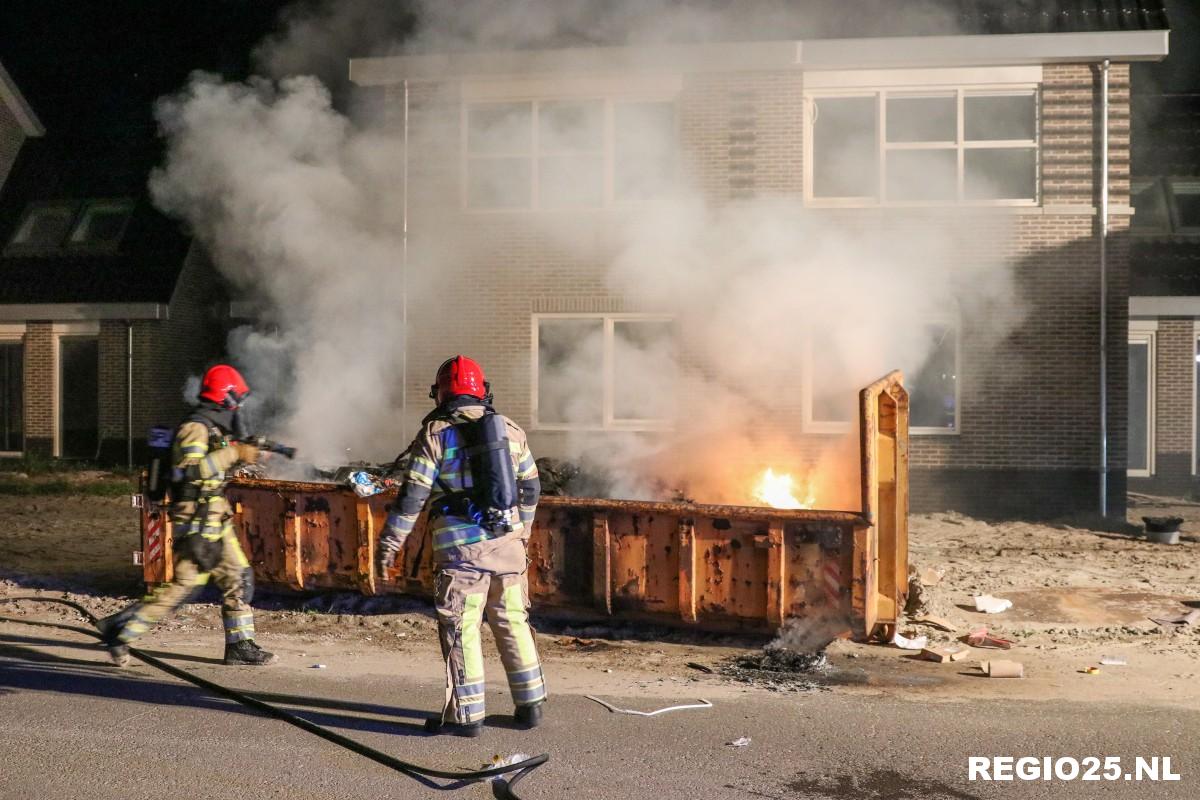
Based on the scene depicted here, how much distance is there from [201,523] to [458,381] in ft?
6.13

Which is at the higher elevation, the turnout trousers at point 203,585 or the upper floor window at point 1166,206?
the upper floor window at point 1166,206

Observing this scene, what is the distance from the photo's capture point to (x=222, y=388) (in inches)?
222

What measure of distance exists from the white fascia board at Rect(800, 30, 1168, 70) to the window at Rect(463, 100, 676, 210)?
6.72ft

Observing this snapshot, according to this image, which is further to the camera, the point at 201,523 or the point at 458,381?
the point at 201,523

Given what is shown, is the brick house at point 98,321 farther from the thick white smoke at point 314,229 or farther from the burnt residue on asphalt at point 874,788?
the burnt residue on asphalt at point 874,788

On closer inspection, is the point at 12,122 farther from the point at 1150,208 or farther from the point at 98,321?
the point at 1150,208

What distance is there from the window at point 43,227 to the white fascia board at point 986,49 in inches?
488

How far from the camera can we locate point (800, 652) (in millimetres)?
5918

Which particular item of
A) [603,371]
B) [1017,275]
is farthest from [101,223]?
[1017,275]

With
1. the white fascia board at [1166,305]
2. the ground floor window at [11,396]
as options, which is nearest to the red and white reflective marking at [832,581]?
the white fascia board at [1166,305]

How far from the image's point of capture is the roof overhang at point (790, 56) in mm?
11539

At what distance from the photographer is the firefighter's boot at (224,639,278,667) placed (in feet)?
18.8

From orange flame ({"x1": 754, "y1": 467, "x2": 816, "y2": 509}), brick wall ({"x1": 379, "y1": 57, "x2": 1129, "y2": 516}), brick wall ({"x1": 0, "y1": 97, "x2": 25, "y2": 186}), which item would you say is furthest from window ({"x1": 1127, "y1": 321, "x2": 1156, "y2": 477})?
brick wall ({"x1": 0, "y1": 97, "x2": 25, "y2": 186})

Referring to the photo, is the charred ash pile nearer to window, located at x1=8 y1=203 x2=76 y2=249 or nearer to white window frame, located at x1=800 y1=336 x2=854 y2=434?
white window frame, located at x1=800 y1=336 x2=854 y2=434
